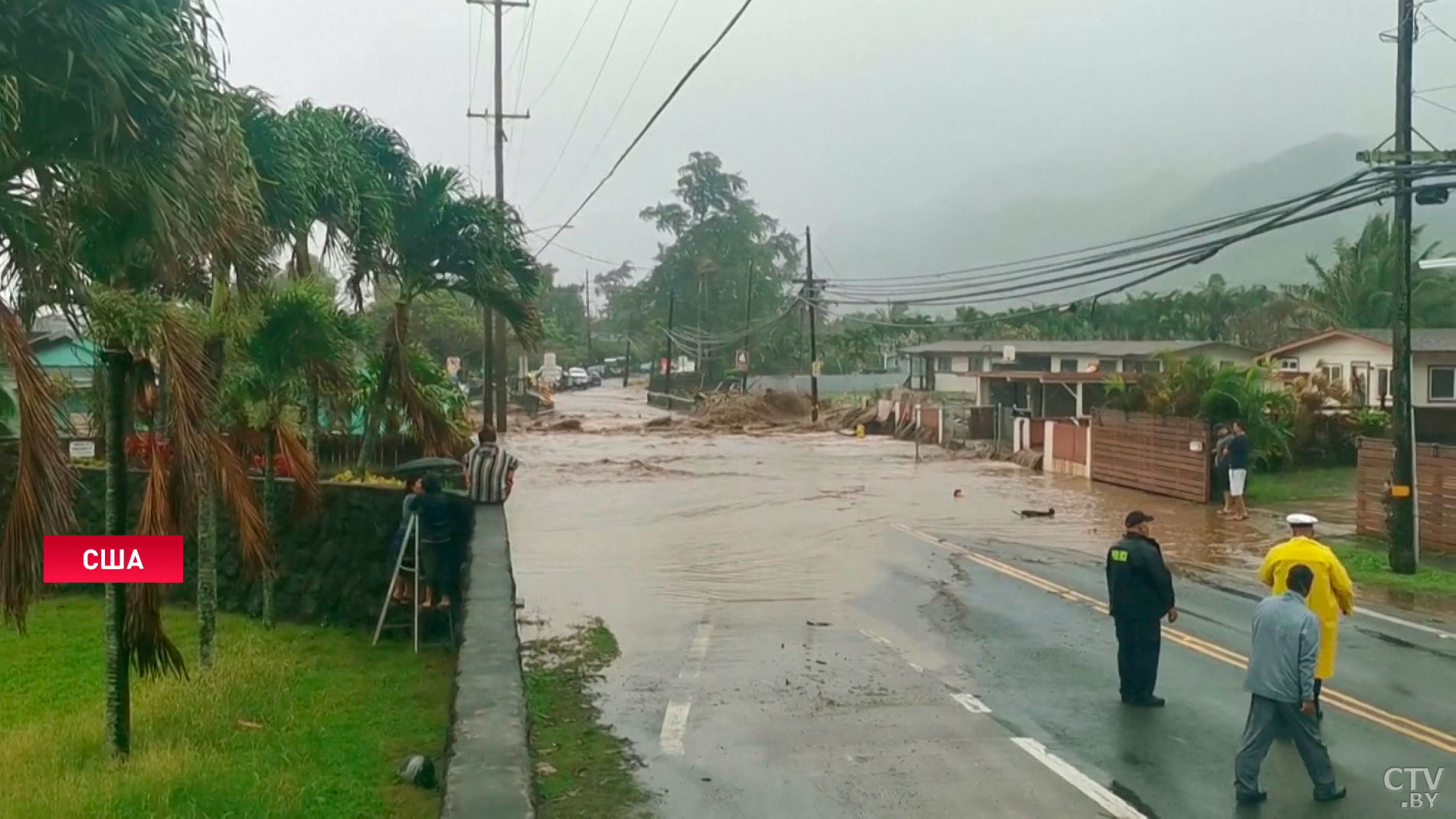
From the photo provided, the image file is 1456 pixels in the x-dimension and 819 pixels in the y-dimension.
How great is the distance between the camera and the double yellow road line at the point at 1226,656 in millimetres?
9461

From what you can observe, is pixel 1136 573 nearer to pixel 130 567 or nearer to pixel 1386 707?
pixel 1386 707

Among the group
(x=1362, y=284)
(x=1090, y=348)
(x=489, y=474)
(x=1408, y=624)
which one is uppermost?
(x=1362, y=284)

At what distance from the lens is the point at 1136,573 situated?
10.2 metres

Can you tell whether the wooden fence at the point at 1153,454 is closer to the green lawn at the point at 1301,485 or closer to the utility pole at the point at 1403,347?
the green lawn at the point at 1301,485

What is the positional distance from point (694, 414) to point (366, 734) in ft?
177

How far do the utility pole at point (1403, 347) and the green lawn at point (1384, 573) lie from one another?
0.74ft

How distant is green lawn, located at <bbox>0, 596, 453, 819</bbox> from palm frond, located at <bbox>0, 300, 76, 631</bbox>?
138cm

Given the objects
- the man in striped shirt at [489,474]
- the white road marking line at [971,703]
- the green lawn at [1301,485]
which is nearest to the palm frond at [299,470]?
the man in striped shirt at [489,474]

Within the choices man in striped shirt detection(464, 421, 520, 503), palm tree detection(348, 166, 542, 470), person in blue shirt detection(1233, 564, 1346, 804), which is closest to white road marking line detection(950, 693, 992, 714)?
person in blue shirt detection(1233, 564, 1346, 804)

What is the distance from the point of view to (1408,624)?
14.6 meters

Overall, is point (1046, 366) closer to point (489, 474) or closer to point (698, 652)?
point (489, 474)

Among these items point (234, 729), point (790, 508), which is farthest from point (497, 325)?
point (234, 729)

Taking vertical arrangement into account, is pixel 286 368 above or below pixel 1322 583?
above

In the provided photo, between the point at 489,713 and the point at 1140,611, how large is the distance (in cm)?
520
